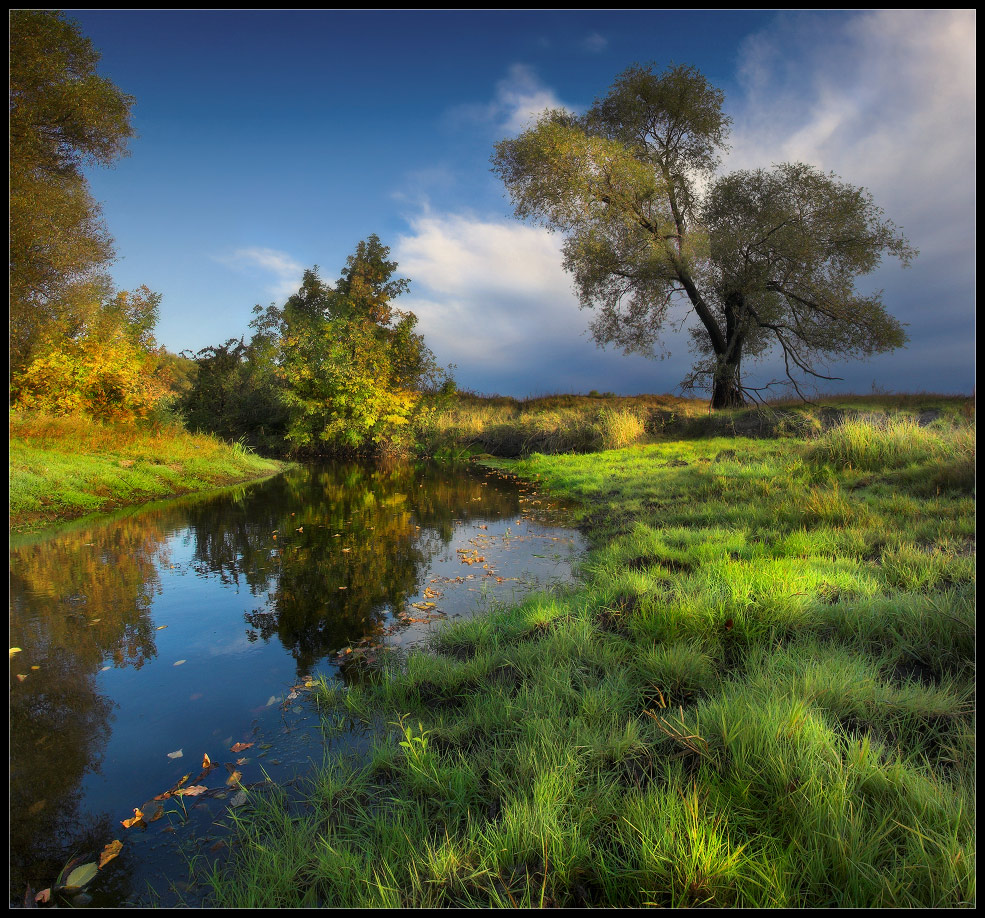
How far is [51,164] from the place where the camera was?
48.9 feet

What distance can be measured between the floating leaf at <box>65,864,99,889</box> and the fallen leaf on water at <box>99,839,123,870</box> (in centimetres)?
3

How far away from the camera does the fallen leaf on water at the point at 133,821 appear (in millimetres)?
2367

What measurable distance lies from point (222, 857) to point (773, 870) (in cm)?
222

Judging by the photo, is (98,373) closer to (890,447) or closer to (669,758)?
(669,758)

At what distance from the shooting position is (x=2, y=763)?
2170mm

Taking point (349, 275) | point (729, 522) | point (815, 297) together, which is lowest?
point (729, 522)

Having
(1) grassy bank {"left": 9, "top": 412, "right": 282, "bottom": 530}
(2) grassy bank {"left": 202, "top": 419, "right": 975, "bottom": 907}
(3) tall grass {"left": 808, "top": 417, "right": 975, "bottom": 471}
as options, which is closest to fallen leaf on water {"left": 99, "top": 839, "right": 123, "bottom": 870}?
(2) grassy bank {"left": 202, "top": 419, "right": 975, "bottom": 907}

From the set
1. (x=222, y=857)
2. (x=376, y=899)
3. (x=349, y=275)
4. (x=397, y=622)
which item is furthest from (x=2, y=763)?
(x=349, y=275)

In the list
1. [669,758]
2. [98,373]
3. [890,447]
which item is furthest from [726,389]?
[98,373]

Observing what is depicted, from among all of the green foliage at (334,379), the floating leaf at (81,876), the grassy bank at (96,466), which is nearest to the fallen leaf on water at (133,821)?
the floating leaf at (81,876)

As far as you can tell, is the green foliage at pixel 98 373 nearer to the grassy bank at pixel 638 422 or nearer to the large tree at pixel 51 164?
the large tree at pixel 51 164

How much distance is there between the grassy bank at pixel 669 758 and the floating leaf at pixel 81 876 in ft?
1.87

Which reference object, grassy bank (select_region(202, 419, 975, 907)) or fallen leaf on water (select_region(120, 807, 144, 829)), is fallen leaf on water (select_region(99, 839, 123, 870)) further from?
grassy bank (select_region(202, 419, 975, 907))

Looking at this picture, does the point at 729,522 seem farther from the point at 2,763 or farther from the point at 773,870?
the point at 2,763
